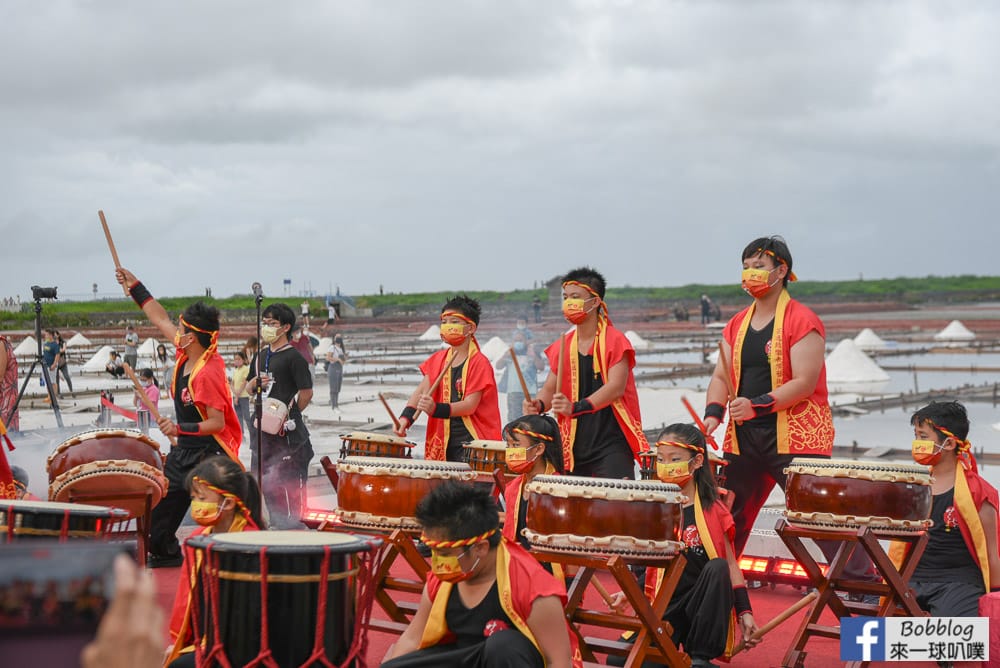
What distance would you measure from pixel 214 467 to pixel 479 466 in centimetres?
216

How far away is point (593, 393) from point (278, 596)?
2695 millimetres

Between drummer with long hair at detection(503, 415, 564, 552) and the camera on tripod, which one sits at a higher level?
the camera on tripod

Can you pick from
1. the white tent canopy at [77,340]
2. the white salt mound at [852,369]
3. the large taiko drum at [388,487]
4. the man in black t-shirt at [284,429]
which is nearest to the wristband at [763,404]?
the large taiko drum at [388,487]

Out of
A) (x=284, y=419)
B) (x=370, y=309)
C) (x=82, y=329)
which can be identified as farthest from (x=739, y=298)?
(x=284, y=419)

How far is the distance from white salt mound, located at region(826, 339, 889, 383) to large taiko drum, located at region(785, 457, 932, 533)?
18.8 metres

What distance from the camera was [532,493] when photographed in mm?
4250

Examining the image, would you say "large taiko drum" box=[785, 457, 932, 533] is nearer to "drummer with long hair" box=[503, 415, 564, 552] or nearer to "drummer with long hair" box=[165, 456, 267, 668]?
"drummer with long hair" box=[503, 415, 564, 552]

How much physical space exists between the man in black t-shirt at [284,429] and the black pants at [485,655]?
11.8 ft

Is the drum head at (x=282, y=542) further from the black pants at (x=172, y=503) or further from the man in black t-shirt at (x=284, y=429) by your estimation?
the man in black t-shirt at (x=284, y=429)

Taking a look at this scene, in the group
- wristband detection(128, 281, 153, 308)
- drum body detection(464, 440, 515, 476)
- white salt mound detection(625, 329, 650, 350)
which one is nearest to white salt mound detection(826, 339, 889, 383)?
white salt mound detection(625, 329, 650, 350)

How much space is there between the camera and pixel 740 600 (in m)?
4.38

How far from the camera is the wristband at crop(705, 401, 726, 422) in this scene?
518cm

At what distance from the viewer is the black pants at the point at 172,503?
591cm

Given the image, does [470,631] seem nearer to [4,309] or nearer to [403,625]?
[403,625]
